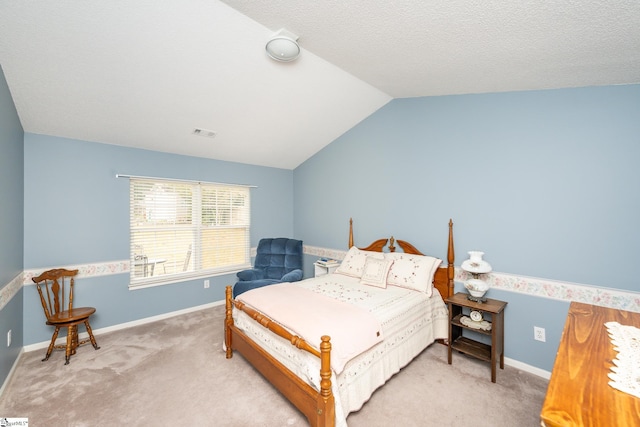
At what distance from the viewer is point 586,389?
91 centimetres

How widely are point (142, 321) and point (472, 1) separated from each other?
468 centimetres

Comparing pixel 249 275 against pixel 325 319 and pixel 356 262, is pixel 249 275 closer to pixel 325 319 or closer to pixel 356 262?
pixel 356 262

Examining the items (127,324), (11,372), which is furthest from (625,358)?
(127,324)

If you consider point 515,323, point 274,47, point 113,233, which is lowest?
point 515,323

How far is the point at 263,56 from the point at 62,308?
3589mm

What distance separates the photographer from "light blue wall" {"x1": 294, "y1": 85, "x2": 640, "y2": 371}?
216 centimetres

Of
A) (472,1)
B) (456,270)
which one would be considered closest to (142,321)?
(456,270)

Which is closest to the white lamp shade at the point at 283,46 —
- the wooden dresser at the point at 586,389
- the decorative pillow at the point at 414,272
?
the decorative pillow at the point at 414,272

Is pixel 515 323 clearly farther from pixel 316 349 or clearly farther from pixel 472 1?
pixel 472 1

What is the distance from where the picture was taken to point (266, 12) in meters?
1.89

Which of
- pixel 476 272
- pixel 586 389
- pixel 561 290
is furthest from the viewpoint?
pixel 476 272

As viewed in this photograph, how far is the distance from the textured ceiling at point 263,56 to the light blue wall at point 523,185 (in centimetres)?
23

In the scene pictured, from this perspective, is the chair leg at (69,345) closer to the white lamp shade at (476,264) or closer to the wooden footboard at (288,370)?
the wooden footboard at (288,370)

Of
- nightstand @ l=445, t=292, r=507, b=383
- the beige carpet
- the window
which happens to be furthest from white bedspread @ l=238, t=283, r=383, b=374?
the window
